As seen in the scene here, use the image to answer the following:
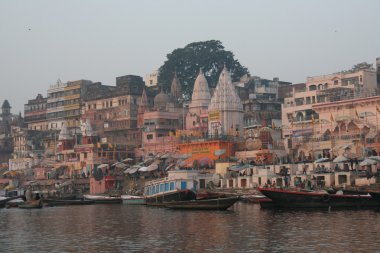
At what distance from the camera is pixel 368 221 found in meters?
34.3

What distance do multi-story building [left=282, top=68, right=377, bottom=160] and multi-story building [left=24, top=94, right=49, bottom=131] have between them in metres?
50.5

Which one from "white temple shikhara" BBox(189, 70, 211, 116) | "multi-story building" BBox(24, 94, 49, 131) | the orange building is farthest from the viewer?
"multi-story building" BBox(24, 94, 49, 131)

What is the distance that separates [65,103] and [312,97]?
48.6m

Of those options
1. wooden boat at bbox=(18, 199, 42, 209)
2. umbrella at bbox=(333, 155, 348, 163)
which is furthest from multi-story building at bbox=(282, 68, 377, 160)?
wooden boat at bbox=(18, 199, 42, 209)

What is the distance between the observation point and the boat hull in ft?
161

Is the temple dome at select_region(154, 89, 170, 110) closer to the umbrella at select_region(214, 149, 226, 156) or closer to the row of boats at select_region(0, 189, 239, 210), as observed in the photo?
the umbrella at select_region(214, 149, 226, 156)

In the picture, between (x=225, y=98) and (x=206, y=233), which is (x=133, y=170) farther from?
(x=206, y=233)

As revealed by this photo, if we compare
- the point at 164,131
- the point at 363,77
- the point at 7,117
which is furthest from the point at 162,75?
the point at 363,77

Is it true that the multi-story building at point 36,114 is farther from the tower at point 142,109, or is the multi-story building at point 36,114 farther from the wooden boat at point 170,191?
the wooden boat at point 170,191

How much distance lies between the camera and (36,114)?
12150 centimetres

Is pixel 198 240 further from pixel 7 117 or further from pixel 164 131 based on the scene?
pixel 7 117

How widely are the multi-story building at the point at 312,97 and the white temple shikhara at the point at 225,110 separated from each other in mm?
5599

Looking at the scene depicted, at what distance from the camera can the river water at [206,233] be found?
87.5 ft

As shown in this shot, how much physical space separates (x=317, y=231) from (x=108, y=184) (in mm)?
50540
